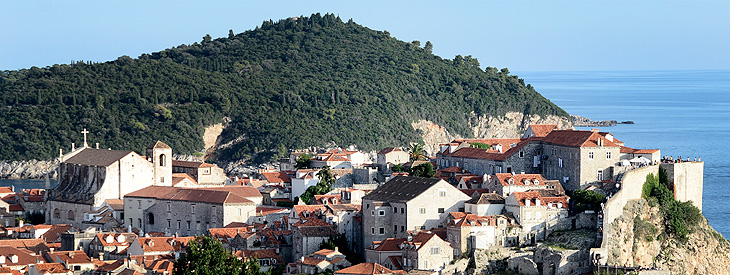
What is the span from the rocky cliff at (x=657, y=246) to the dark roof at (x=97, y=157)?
3046 centimetres

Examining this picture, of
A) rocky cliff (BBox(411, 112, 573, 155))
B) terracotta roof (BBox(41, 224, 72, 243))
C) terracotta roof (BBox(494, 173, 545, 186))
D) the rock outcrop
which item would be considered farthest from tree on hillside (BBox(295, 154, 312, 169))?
rocky cliff (BBox(411, 112, 573, 155))

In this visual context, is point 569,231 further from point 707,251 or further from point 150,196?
point 150,196

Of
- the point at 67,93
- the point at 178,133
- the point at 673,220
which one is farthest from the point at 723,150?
the point at 673,220

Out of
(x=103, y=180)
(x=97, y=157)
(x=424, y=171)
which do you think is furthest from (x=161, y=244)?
(x=97, y=157)

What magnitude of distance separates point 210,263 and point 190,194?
19.8 meters

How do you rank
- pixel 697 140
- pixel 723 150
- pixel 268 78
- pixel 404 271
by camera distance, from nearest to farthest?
1. pixel 404 271
2. pixel 723 150
3. pixel 697 140
4. pixel 268 78

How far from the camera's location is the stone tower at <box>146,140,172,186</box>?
265ft

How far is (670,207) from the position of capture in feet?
216

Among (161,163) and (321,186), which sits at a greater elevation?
(161,163)

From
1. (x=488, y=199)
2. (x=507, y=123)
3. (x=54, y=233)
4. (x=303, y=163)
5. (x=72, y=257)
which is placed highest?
(x=507, y=123)

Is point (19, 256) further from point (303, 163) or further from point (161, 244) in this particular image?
point (303, 163)

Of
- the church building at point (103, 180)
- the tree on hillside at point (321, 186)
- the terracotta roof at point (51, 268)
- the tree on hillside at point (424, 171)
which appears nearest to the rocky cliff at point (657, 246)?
the tree on hillside at point (424, 171)

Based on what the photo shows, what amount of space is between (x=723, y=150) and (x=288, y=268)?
286 ft

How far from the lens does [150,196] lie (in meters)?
75.5
